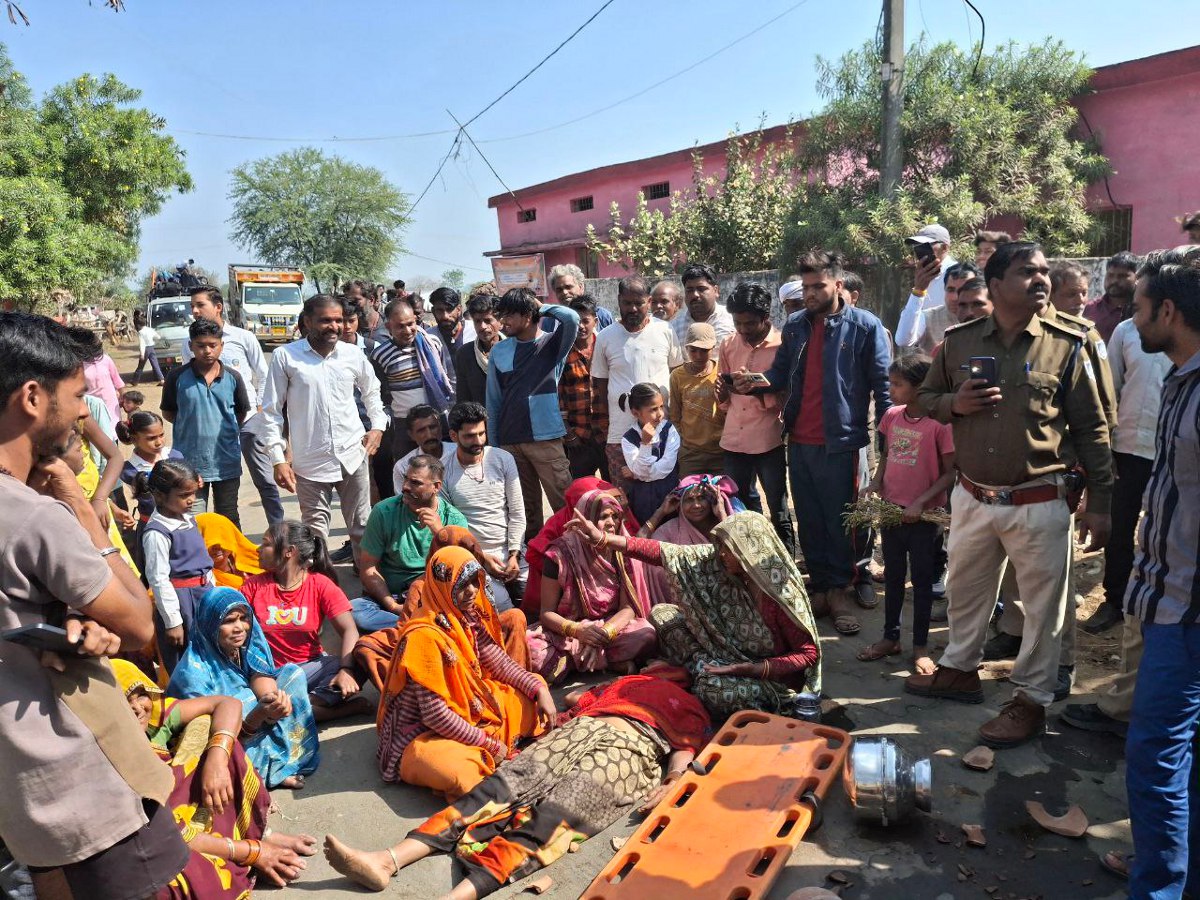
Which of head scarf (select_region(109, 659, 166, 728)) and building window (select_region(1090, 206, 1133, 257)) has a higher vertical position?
building window (select_region(1090, 206, 1133, 257))

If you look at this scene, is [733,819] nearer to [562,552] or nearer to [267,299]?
[562,552]

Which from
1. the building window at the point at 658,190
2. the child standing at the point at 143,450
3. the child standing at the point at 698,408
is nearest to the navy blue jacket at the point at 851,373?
the child standing at the point at 698,408

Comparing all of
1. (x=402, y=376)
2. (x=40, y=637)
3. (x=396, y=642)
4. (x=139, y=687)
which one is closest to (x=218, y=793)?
(x=139, y=687)

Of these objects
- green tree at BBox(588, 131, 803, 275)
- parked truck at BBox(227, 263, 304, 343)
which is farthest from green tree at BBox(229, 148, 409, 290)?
green tree at BBox(588, 131, 803, 275)

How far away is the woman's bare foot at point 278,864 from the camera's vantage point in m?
3.25

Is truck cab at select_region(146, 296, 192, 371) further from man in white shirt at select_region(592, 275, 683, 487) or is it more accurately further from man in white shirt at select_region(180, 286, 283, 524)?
man in white shirt at select_region(592, 275, 683, 487)

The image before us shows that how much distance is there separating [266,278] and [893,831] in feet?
89.0

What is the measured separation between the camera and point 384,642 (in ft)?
15.4

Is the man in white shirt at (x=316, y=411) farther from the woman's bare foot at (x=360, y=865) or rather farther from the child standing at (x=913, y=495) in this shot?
the child standing at (x=913, y=495)

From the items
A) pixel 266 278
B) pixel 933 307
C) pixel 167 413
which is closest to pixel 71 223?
pixel 266 278

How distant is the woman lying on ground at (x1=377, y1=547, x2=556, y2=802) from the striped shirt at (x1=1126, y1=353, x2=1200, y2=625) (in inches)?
104

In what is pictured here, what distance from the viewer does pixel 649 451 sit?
573cm

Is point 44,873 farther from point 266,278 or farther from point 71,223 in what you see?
point 266,278

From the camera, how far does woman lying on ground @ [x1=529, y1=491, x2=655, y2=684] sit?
4.87 meters
